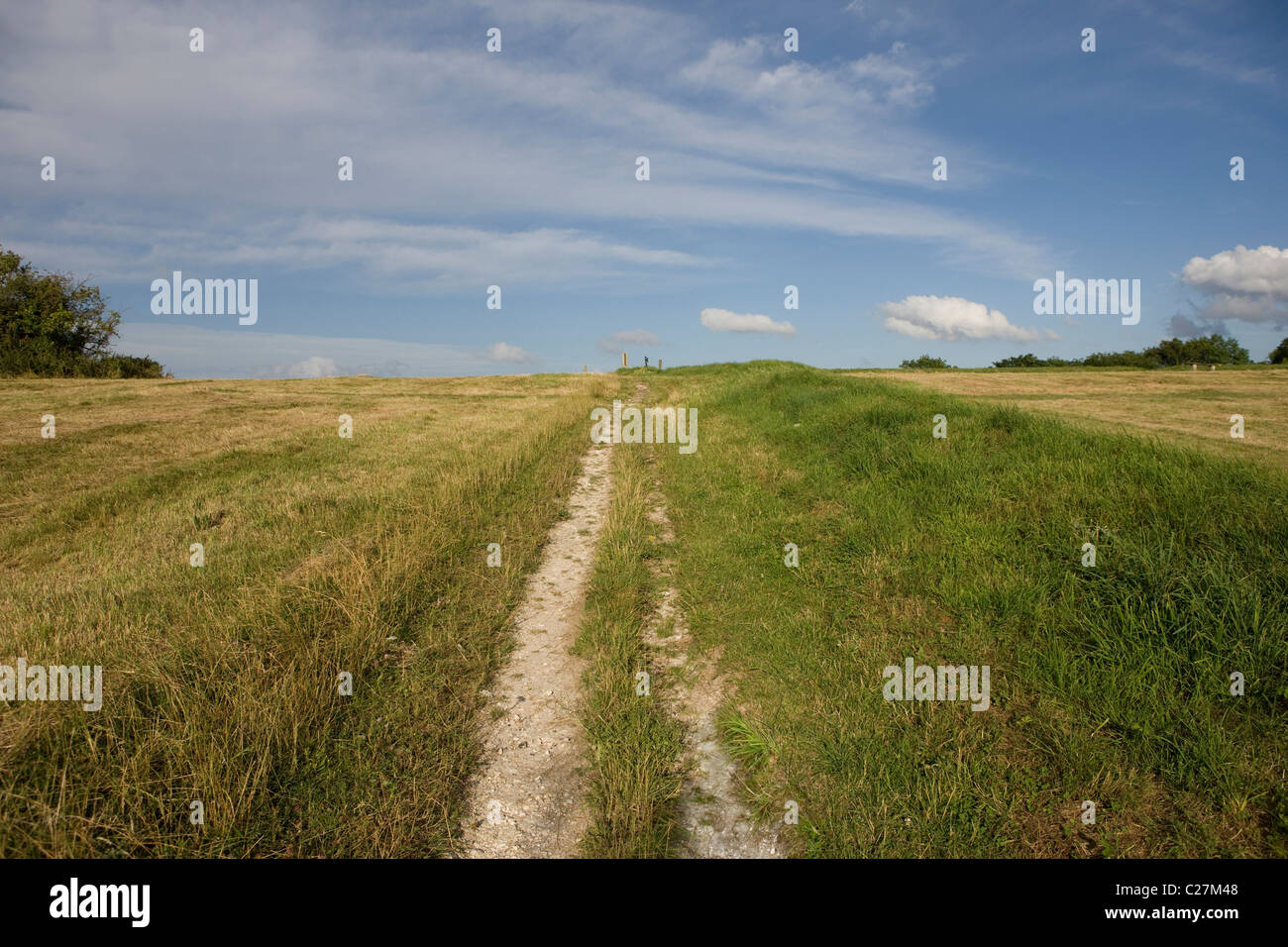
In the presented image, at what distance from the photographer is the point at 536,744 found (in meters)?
4.77

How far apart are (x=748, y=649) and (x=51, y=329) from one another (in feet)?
225

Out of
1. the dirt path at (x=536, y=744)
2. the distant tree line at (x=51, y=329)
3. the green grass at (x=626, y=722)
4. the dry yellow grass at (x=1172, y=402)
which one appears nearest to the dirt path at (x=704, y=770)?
the green grass at (x=626, y=722)

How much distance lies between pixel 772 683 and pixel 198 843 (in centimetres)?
431

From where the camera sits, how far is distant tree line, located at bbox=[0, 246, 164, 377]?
4416cm

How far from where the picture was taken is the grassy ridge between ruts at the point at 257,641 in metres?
3.68

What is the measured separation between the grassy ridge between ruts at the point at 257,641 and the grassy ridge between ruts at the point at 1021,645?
2.74 meters

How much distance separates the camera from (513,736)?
16.0 ft

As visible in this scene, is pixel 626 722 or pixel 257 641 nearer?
pixel 626 722
